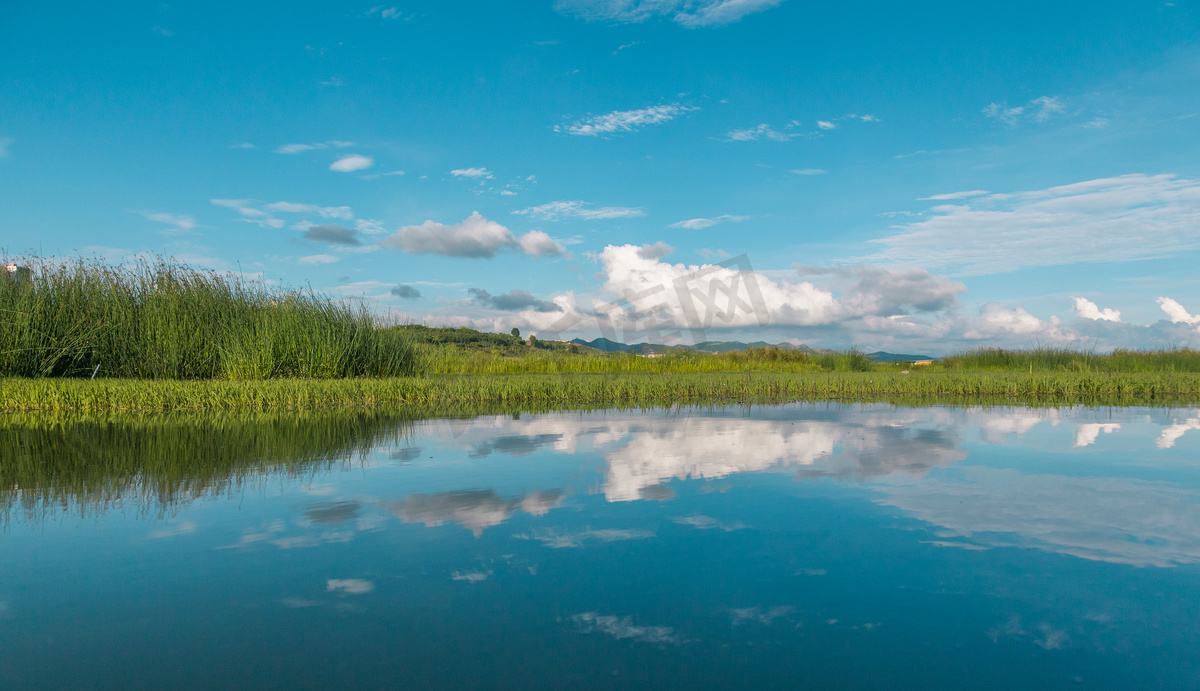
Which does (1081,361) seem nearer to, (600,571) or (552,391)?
(552,391)

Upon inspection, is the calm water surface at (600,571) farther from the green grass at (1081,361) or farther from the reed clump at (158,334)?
the green grass at (1081,361)

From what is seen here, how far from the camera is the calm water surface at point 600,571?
1.90 m

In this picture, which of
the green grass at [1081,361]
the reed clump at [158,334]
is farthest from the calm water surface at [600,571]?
the green grass at [1081,361]

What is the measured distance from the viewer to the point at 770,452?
538cm

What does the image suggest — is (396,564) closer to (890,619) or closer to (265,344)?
(890,619)

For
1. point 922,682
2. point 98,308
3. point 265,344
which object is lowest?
point 922,682

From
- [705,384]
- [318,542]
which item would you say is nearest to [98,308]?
[705,384]

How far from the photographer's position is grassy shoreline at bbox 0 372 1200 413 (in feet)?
29.6

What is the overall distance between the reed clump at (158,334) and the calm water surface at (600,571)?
7.60 meters

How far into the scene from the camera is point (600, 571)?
2582 millimetres

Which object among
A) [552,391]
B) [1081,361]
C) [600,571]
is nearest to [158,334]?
[552,391]

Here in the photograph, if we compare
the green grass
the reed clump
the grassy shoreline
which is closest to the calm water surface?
the grassy shoreline

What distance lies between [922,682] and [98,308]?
15629 mm

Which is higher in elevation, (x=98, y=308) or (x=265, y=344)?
(x=98, y=308)
